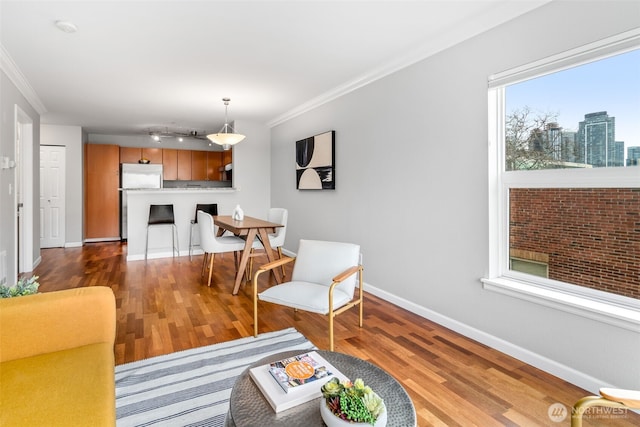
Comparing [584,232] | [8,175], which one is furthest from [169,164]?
[584,232]

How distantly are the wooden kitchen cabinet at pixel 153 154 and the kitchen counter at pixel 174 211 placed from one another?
217cm

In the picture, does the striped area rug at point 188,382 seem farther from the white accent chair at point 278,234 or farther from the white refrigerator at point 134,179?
the white refrigerator at point 134,179

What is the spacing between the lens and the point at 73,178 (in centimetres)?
655

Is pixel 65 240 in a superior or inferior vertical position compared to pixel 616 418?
superior

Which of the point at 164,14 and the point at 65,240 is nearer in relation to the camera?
the point at 164,14

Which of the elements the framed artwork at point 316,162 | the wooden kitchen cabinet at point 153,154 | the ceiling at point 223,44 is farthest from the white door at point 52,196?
the framed artwork at point 316,162

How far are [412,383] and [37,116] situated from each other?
6.08 meters

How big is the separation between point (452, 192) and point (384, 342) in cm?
127

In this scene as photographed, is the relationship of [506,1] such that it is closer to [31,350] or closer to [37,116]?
[31,350]

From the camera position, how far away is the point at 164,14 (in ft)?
7.77

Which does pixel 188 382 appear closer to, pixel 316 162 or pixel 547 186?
pixel 547 186

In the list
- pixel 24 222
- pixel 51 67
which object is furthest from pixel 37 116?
pixel 51 67

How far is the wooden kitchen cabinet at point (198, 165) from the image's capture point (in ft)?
26.2

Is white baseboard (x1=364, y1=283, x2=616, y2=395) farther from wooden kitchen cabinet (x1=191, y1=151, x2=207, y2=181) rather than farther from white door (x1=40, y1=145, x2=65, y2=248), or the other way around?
white door (x1=40, y1=145, x2=65, y2=248)
